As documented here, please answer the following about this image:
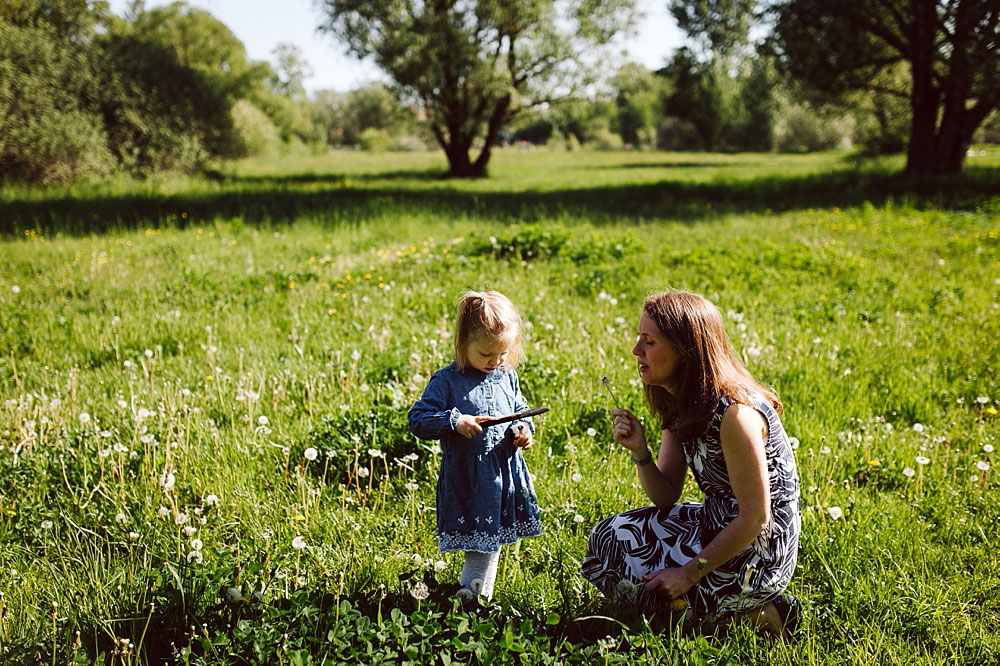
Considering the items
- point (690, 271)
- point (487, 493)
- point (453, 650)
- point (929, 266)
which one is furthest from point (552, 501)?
point (929, 266)

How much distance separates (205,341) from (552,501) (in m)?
3.85

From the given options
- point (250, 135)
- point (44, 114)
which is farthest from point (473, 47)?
point (250, 135)

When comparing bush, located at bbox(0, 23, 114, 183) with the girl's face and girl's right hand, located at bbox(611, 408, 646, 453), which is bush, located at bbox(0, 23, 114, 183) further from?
girl's right hand, located at bbox(611, 408, 646, 453)

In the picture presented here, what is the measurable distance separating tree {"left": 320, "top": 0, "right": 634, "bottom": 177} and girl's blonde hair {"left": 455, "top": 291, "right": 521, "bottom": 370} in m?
17.5

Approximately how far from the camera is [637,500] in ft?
11.5

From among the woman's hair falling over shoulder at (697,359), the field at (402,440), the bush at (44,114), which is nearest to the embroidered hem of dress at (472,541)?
the field at (402,440)

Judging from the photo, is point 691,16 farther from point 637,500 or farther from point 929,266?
point 637,500

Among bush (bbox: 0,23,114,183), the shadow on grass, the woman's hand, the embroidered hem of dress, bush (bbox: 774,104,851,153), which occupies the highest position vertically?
bush (bbox: 774,104,851,153)

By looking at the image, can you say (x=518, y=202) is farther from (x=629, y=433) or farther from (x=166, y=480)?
(x=629, y=433)

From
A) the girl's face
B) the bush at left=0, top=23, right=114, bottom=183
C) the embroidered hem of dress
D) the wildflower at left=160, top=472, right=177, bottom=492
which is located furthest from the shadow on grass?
the embroidered hem of dress

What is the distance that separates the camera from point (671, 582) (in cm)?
247

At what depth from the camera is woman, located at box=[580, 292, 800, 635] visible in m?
2.39

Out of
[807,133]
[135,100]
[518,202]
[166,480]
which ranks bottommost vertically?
[166,480]

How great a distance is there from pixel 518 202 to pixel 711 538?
506 inches
